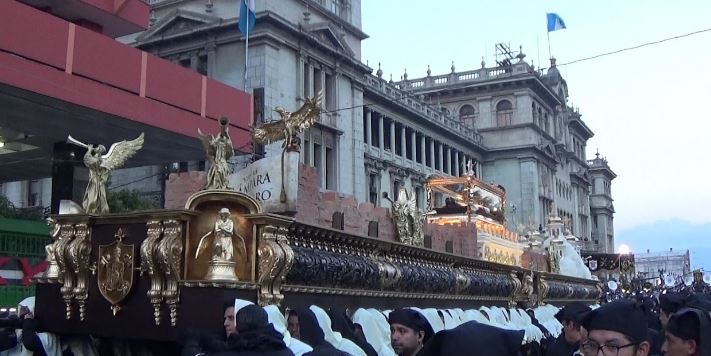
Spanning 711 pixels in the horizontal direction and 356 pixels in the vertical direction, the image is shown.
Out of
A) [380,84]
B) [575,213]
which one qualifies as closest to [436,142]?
[380,84]

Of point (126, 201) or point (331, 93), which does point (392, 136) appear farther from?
point (126, 201)

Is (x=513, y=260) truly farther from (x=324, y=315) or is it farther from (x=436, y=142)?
(x=436, y=142)

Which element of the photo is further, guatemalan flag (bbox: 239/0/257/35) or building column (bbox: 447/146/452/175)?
building column (bbox: 447/146/452/175)

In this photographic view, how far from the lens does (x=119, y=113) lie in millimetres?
Answer: 19016

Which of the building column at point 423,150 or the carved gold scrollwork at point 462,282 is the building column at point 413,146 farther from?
the carved gold scrollwork at point 462,282

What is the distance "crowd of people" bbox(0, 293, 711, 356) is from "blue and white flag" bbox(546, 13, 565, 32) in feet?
136

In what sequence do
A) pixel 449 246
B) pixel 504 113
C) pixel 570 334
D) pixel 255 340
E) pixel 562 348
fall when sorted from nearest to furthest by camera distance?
pixel 255 340 → pixel 570 334 → pixel 562 348 → pixel 449 246 → pixel 504 113

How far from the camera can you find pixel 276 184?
9.00m

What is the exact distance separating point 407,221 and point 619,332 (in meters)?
8.21

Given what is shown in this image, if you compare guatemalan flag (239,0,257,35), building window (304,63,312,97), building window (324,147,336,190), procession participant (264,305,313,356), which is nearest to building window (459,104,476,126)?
building window (324,147,336,190)

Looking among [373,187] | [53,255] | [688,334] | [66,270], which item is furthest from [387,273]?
[373,187]

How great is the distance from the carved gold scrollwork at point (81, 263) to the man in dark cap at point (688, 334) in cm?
581

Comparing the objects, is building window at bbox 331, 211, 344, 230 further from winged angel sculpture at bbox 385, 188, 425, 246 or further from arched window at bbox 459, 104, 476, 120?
arched window at bbox 459, 104, 476, 120

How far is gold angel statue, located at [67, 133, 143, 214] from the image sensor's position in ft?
27.4
